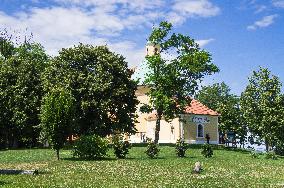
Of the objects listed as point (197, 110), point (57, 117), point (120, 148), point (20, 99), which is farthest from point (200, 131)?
point (57, 117)

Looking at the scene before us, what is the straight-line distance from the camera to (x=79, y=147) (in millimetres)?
39219

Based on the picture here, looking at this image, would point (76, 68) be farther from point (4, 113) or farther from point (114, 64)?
point (4, 113)

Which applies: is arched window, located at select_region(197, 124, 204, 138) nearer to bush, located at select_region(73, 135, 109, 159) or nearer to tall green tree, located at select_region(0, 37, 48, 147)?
tall green tree, located at select_region(0, 37, 48, 147)

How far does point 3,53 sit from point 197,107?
114ft

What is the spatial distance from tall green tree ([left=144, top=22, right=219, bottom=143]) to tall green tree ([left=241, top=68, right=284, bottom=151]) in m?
9.59

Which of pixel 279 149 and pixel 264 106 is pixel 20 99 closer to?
pixel 264 106

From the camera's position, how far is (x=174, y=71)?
60.6m

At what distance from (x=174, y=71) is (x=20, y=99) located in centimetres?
2068

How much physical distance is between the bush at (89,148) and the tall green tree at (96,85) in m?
13.8

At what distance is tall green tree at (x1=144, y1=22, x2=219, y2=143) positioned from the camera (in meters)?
59.8

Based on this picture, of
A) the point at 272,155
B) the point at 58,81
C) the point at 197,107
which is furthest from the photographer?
the point at 197,107

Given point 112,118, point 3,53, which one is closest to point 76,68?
point 112,118

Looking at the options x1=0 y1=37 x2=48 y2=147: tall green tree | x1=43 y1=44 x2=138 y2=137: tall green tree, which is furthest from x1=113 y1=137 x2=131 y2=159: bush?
x1=0 y1=37 x2=48 y2=147: tall green tree

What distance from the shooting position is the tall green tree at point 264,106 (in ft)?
209
